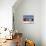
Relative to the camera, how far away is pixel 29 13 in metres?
5.52

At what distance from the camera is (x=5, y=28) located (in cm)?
405

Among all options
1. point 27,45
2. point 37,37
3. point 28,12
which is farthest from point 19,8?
point 27,45

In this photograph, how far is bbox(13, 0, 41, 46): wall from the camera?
18.1 ft

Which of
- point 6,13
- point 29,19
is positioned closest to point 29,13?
point 29,19

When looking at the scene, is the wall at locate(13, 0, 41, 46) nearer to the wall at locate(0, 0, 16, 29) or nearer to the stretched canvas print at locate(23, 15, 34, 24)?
the stretched canvas print at locate(23, 15, 34, 24)

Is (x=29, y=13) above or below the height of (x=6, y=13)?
above

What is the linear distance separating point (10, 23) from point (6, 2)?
0.78 metres

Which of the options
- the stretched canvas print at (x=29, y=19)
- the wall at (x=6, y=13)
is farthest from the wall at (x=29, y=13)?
the wall at (x=6, y=13)

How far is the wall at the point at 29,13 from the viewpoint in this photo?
5.52 m

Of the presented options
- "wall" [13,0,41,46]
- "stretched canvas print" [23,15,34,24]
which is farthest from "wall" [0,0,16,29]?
"stretched canvas print" [23,15,34,24]

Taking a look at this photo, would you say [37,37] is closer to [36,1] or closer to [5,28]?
[36,1]

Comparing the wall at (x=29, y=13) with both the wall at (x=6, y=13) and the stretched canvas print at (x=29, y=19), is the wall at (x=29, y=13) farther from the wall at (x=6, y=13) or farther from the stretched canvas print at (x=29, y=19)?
the wall at (x=6, y=13)

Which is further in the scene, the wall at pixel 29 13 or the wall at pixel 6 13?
the wall at pixel 29 13

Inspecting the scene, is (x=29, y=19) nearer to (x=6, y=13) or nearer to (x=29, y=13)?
(x=29, y=13)
